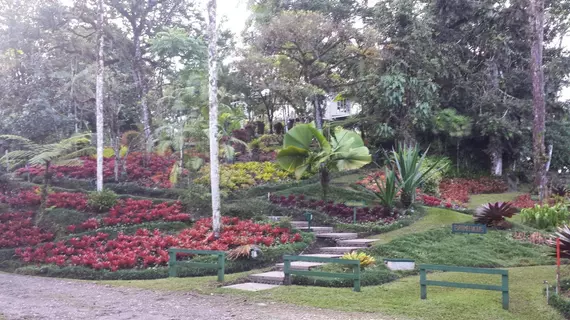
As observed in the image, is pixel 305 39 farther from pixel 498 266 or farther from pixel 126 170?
pixel 498 266

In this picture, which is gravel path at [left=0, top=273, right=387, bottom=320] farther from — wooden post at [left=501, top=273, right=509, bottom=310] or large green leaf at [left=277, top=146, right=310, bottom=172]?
large green leaf at [left=277, top=146, right=310, bottom=172]

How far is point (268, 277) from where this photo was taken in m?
9.10

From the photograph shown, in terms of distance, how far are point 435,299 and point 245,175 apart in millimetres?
12591

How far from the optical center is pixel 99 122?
16484 millimetres

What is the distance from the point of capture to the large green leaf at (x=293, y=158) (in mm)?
15176

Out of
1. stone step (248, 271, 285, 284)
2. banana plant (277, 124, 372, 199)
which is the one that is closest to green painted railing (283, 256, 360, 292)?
stone step (248, 271, 285, 284)

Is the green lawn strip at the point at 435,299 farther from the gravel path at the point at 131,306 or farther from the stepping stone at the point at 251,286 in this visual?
the gravel path at the point at 131,306

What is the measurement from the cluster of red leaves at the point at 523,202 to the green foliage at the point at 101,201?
1352 centimetres

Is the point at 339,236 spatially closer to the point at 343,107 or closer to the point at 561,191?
the point at 561,191

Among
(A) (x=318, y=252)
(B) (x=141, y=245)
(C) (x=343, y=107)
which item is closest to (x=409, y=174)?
(A) (x=318, y=252)

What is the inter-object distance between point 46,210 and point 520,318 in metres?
13.5

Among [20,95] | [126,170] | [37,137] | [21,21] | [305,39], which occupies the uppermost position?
[21,21]

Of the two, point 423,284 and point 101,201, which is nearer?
point 423,284

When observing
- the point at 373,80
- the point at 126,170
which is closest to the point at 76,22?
the point at 126,170
